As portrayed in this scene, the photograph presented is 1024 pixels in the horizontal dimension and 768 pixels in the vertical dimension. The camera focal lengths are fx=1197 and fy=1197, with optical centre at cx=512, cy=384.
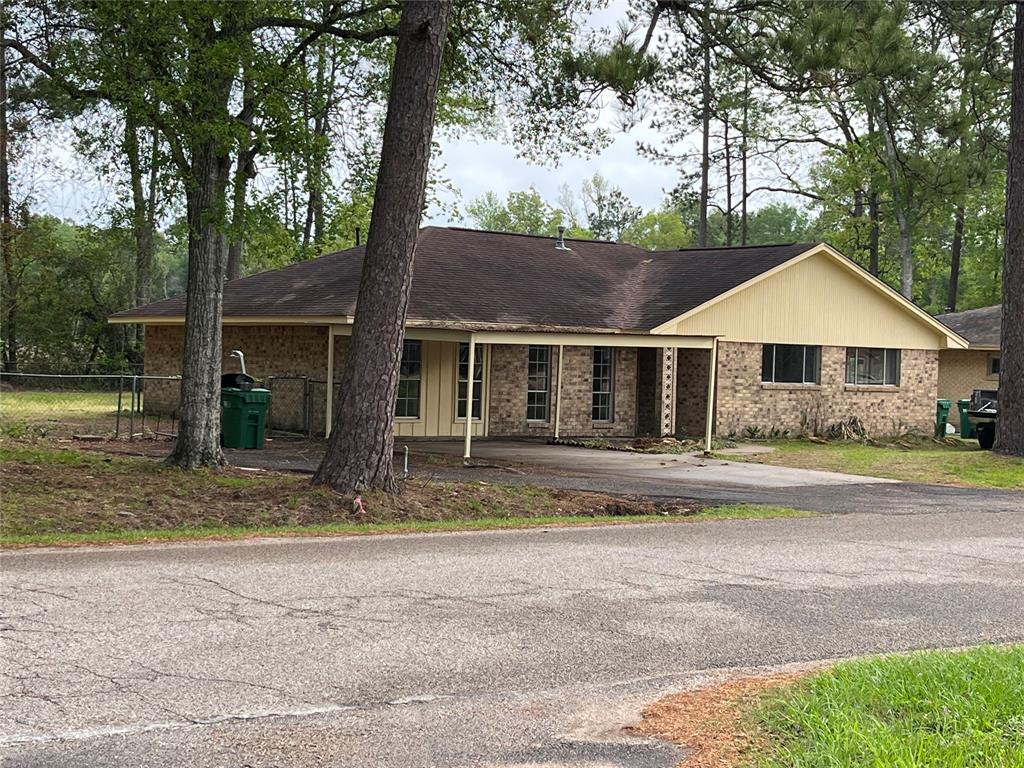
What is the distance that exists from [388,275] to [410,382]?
38.9 feet

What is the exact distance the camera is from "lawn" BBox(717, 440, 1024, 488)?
69.5 feet

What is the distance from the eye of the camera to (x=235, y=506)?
42.6 ft

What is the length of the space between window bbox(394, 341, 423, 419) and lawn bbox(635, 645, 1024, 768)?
Result: 18954 millimetres

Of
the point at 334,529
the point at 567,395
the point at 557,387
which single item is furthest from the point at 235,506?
the point at 567,395

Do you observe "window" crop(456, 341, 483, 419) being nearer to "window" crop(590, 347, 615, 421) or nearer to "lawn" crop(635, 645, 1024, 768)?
"window" crop(590, 347, 615, 421)

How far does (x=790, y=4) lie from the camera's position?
16516mm

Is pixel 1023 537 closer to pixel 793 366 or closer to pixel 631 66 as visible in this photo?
pixel 631 66

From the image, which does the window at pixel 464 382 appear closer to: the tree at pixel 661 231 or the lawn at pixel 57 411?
the lawn at pixel 57 411

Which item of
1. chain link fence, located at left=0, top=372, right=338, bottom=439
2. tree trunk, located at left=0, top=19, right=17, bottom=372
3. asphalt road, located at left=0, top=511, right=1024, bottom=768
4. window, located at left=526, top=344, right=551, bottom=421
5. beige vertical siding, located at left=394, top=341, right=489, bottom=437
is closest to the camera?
asphalt road, located at left=0, top=511, right=1024, bottom=768

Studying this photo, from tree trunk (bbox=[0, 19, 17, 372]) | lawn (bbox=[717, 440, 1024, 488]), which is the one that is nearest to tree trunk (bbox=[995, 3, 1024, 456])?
lawn (bbox=[717, 440, 1024, 488])

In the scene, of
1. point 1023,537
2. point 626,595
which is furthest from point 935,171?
point 626,595

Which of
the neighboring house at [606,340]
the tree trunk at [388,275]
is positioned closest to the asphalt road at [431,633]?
the tree trunk at [388,275]

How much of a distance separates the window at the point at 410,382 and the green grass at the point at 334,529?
11.5m

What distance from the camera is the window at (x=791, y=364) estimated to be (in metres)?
28.5
